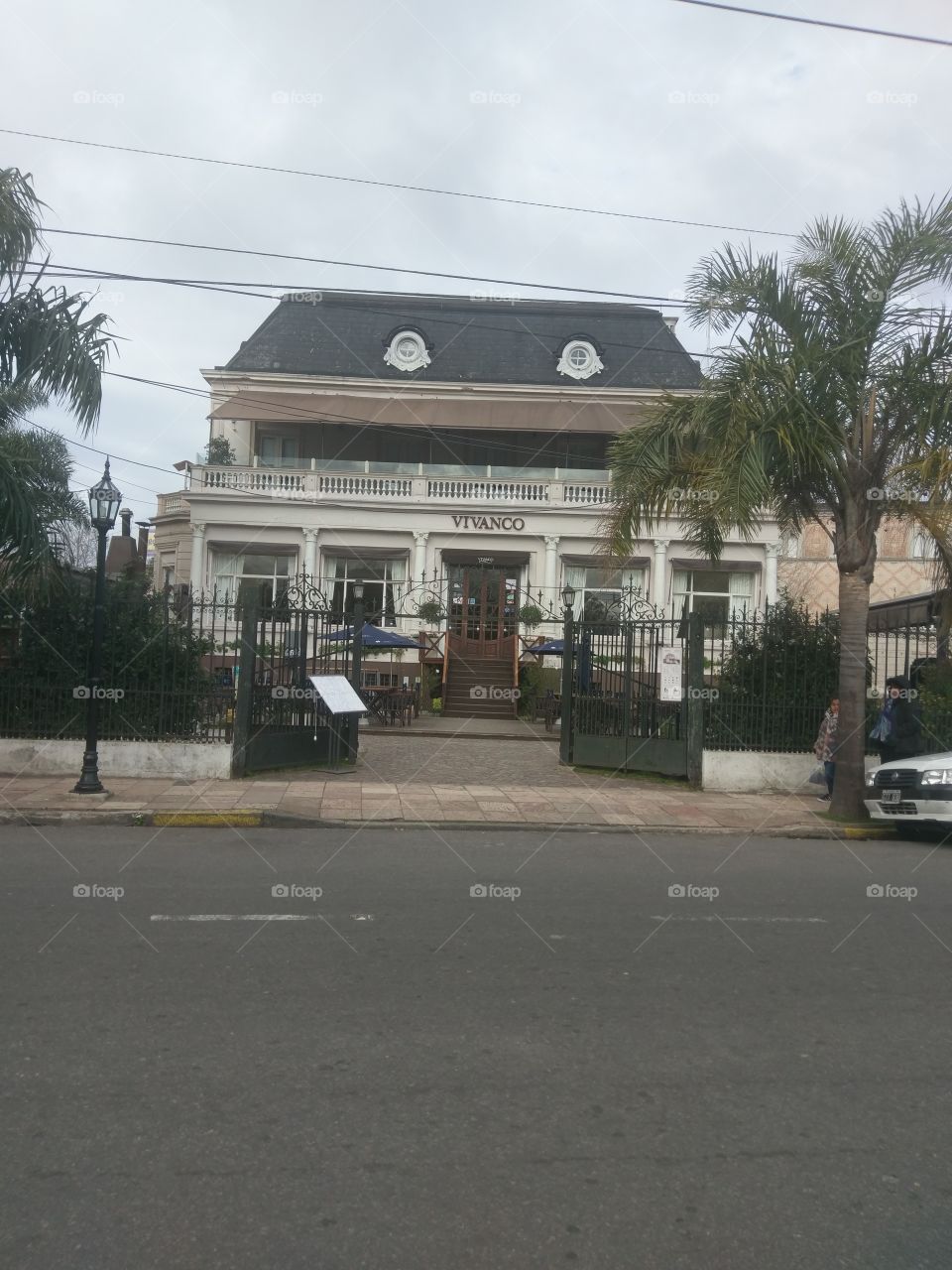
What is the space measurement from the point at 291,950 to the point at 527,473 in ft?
86.1

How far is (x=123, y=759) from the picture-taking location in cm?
1480

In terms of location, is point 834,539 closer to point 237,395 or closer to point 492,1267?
point 492,1267

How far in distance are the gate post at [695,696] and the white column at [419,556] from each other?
1639cm

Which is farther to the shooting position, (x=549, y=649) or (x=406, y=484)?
(x=406, y=484)

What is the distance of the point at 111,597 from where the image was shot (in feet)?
49.7

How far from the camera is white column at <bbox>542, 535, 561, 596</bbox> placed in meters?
31.1

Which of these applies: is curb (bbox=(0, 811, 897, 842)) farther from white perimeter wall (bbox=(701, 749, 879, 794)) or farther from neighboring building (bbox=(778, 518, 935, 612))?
neighboring building (bbox=(778, 518, 935, 612))

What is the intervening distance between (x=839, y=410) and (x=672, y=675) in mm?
4314

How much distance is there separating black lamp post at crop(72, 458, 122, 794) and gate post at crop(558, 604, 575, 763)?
6921 mm

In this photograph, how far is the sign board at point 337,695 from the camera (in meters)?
14.8

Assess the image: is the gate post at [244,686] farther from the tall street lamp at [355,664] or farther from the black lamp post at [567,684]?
the black lamp post at [567,684]

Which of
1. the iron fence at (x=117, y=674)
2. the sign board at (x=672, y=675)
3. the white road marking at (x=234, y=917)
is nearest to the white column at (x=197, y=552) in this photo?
the iron fence at (x=117, y=674)

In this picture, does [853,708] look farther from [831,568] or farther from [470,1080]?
[831,568]

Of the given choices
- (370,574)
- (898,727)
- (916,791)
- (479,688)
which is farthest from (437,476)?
(916,791)
